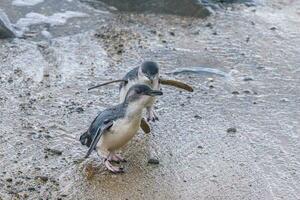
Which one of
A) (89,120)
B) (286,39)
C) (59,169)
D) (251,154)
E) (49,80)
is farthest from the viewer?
(286,39)

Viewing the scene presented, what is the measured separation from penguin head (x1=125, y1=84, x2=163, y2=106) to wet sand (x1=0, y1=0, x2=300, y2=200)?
48 cm

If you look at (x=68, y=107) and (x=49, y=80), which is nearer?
(x=68, y=107)

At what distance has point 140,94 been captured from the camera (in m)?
4.58

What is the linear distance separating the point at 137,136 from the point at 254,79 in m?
1.53

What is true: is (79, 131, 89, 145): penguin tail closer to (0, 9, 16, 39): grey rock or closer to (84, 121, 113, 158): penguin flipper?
(84, 121, 113, 158): penguin flipper

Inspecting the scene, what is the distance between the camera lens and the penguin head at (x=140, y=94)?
4.56 m

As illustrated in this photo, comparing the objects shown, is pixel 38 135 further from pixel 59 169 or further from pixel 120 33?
pixel 120 33

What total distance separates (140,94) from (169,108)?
3.86 feet

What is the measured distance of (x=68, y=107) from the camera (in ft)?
18.5

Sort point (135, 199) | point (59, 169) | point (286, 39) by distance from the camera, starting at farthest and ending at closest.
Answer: point (286, 39) < point (59, 169) < point (135, 199)

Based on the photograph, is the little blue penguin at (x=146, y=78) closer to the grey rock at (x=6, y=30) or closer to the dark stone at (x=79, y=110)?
the dark stone at (x=79, y=110)

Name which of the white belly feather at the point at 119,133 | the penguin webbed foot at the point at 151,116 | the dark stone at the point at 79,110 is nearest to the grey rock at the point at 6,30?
the dark stone at the point at 79,110

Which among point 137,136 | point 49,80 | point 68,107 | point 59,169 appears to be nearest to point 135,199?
point 59,169

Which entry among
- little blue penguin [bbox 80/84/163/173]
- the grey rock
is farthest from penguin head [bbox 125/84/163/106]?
the grey rock
